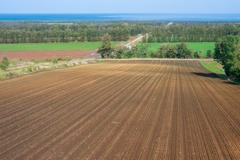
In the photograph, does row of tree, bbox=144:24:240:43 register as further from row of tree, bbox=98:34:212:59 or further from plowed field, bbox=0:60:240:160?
plowed field, bbox=0:60:240:160

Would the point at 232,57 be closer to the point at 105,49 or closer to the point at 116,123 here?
the point at 116,123

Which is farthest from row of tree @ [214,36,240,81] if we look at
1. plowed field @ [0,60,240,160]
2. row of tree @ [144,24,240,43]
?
row of tree @ [144,24,240,43]

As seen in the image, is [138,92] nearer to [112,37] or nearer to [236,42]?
[236,42]

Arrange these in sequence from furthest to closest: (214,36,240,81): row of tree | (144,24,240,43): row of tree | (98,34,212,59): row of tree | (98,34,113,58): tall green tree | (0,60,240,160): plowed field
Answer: (144,24,240,43): row of tree < (98,34,212,59): row of tree < (98,34,113,58): tall green tree < (214,36,240,81): row of tree < (0,60,240,160): plowed field

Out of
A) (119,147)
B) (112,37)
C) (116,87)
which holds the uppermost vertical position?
(119,147)

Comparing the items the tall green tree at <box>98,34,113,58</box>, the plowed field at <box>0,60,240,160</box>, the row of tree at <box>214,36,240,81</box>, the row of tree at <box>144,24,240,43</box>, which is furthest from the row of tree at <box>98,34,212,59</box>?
the plowed field at <box>0,60,240,160</box>

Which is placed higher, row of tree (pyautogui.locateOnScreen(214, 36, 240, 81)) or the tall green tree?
row of tree (pyautogui.locateOnScreen(214, 36, 240, 81))

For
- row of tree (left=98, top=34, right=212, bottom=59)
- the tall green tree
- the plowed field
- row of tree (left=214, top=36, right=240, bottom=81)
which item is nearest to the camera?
the plowed field

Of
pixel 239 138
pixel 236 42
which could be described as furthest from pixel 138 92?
pixel 236 42

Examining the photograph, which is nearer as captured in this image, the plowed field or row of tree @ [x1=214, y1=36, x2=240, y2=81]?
the plowed field
